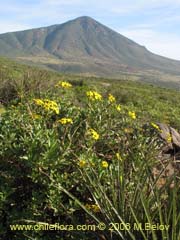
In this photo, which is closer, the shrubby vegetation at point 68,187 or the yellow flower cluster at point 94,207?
the shrubby vegetation at point 68,187

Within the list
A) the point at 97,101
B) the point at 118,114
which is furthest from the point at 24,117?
the point at 118,114

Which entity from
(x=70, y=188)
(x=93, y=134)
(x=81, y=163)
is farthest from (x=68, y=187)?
(x=93, y=134)

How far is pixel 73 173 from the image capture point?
374 centimetres

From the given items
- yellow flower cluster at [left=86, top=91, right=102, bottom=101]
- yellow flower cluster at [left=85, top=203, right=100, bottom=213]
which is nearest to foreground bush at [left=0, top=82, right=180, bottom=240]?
yellow flower cluster at [left=85, top=203, right=100, bottom=213]

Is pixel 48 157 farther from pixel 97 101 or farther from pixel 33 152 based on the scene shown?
pixel 97 101

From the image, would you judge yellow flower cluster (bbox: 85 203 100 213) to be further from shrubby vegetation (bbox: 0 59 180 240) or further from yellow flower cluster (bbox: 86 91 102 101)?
yellow flower cluster (bbox: 86 91 102 101)

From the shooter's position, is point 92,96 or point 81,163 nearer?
point 81,163

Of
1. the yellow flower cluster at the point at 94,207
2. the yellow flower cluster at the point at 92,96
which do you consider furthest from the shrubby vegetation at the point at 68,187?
the yellow flower cluster at the point at 92,96

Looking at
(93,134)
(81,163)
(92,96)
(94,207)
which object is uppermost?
(92,96)

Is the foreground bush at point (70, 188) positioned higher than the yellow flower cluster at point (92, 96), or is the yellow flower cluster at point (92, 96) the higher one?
the yellow flower cluster at point (92, 96)

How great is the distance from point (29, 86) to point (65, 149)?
6.16 metres

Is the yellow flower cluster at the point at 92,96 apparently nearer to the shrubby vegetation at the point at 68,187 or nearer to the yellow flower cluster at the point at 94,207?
the shrubby vegetation at the point at 68,187

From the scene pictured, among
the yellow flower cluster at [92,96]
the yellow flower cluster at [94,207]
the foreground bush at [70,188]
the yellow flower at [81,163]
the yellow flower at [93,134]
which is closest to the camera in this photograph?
the foreground bush at [70,188]

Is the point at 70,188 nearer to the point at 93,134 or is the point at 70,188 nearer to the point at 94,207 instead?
the point at 94,207
